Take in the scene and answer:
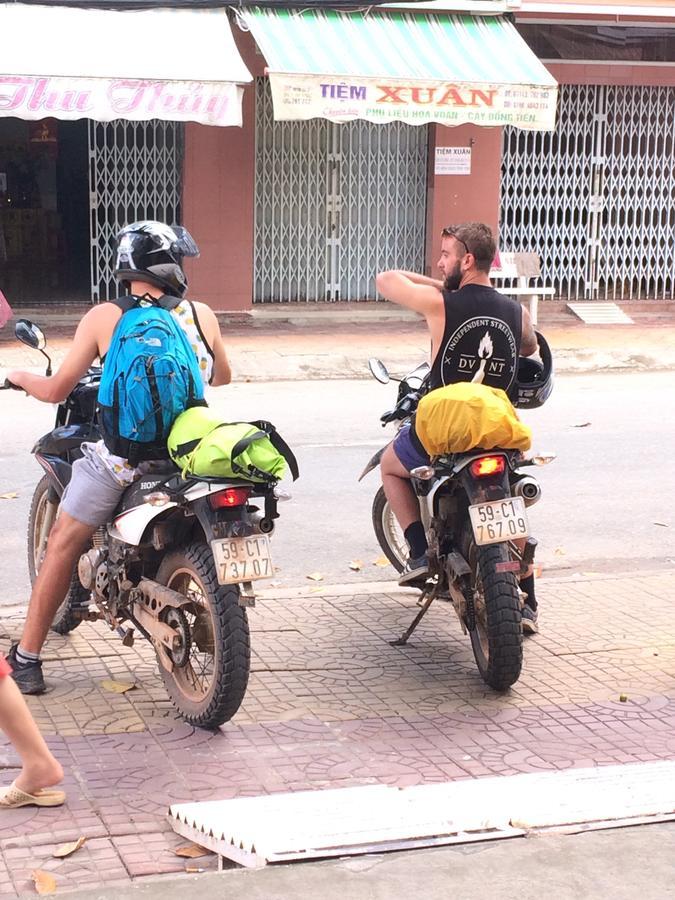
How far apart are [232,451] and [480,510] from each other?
1.08 meters

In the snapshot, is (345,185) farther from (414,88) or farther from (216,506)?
(216,506)

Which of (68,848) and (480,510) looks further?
(480,510)

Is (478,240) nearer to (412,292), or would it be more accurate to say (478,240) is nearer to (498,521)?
(412,292)

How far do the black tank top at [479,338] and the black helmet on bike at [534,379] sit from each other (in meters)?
0.32

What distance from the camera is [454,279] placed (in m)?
5.49

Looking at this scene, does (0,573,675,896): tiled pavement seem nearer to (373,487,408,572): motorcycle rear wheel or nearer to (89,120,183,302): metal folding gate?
(373,487,408,572): motorcycle rear wheel

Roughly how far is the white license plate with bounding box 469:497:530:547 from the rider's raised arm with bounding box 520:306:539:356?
83 cm

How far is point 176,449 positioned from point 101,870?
4.93 feet

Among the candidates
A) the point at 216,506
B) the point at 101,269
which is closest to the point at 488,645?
the point at 216,506

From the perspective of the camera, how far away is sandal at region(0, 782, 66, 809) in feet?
13.4

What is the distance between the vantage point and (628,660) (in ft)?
18.7

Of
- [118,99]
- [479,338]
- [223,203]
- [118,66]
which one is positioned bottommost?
[479,338]

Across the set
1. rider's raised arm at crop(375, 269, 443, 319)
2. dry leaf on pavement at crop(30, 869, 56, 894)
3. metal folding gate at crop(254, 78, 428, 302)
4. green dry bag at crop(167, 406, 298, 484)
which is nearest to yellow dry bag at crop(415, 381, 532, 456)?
rider's raised arm at crop(375, 269, 443, 319)

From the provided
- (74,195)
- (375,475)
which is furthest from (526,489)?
(74,195)
